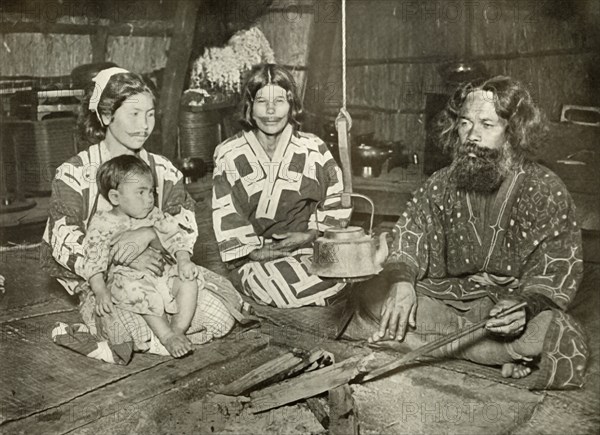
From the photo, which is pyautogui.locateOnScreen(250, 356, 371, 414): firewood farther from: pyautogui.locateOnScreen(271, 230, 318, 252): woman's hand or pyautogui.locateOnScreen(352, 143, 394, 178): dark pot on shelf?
pyautogui.locateOnScreen(352, 143, 394, 178): dark pot on shelf

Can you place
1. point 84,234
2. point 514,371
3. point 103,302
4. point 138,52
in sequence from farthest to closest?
point 138,52, point 84,234, point 103,302, point 514,371

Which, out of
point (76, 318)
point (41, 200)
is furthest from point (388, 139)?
point (76, 318)

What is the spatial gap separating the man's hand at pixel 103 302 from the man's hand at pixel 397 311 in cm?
150

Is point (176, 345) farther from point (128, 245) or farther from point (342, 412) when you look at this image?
point (342, 412)

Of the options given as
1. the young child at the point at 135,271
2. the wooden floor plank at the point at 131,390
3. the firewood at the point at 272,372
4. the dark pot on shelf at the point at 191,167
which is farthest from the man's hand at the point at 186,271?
the dark pot on shelf at the point at 191,167

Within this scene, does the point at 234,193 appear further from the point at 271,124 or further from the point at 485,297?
the point at 485,297

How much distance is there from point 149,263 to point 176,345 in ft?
1.68

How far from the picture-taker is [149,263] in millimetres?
3932

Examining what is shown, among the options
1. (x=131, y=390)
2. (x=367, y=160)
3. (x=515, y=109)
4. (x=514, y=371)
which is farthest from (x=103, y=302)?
(x=367, y=160)

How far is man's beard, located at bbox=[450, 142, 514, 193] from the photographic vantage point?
12.5ft

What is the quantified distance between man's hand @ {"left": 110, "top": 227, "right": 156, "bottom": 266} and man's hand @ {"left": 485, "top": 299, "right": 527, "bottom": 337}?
6.62ft

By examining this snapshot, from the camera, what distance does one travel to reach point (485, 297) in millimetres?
3885

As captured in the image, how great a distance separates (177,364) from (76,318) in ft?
3.66

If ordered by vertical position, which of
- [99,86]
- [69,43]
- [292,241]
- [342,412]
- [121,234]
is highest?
[69,43]
